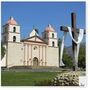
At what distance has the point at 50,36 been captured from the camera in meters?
3.25

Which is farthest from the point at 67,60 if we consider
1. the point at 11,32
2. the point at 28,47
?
the point at 11,32

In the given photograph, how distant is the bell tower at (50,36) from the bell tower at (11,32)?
25 cm

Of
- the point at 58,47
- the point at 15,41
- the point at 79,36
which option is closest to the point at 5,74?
the point at 15,41

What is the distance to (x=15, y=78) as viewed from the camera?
10.6 ft

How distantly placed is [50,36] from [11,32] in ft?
1.21

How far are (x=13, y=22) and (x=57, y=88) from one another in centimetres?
73

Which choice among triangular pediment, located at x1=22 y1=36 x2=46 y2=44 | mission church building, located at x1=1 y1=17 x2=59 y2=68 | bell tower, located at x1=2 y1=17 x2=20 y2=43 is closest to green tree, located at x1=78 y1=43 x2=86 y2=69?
mission church building, located at x1=1 y1=17 x2=59 y2=68

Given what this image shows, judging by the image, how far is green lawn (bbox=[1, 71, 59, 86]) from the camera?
3.19 metres

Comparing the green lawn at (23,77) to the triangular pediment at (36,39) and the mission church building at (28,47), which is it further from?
the triangular pediment at (36,39)

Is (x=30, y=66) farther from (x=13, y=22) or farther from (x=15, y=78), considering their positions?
(x=13, y=22)

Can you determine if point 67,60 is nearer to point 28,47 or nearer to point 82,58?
point 82,58

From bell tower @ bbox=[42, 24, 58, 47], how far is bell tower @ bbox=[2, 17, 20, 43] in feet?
0.83

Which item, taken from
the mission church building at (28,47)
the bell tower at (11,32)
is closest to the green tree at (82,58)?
the mission church building at (28,47)

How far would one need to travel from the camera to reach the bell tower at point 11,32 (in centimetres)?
323
